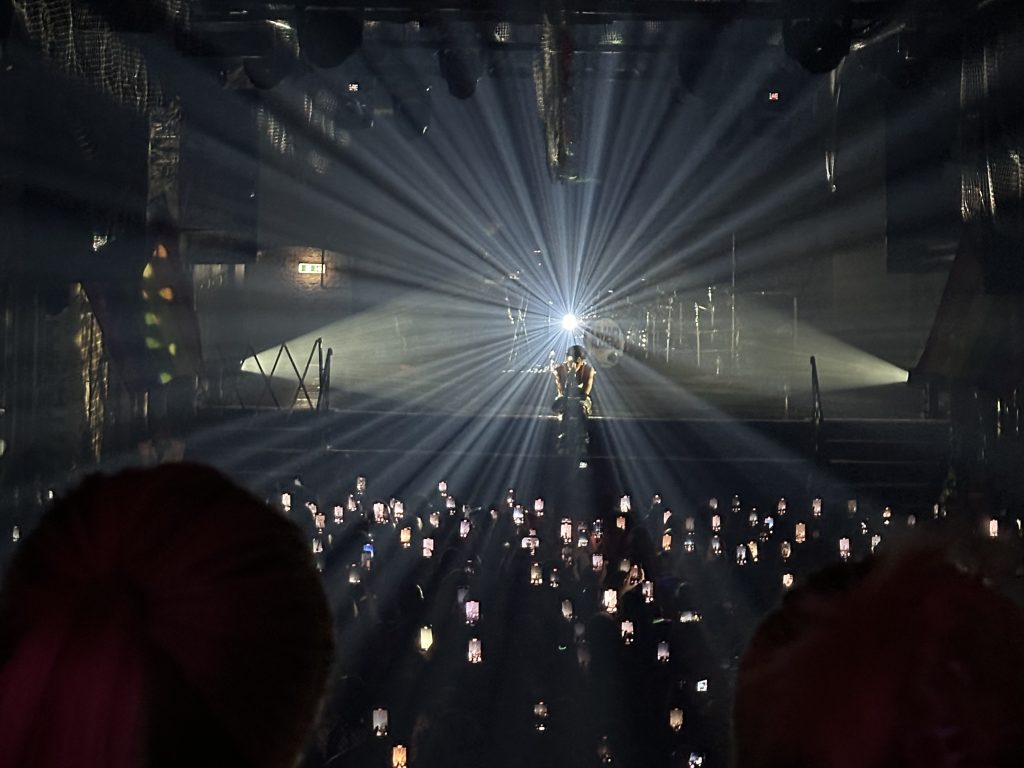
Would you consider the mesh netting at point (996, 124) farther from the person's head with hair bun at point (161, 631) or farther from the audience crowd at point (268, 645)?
the person's head with hair bun at point (161, 631)

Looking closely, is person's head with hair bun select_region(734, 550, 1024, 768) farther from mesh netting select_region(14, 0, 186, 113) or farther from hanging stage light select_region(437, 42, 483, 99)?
hanging stage light select_region(437, 42, 483, 99)

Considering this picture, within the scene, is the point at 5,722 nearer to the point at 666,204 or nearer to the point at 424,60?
the point at 424,60

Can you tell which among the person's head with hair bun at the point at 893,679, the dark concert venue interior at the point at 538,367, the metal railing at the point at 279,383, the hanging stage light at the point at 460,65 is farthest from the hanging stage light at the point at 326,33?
the person's head with hair bun at the point at 893,679

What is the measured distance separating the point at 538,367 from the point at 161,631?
17.7 metres

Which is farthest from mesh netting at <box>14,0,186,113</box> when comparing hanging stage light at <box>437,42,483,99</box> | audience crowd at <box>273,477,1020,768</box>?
audience crowd at <box>273,477,1020,768</box>

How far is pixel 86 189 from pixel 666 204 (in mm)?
10849

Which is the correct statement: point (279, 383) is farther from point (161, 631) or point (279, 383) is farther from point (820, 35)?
point (161, 631)

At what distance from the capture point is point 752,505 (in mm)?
10102

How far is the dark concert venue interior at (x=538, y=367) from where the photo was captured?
2.89 feet

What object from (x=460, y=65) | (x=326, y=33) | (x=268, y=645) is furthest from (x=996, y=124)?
(x=268, y=645)

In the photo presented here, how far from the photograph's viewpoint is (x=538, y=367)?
18.5 metres

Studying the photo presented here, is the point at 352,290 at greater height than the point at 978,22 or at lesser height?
lesser

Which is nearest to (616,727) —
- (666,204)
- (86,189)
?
(86,189)

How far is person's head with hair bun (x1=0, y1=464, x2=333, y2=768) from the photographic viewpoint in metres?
0.82
